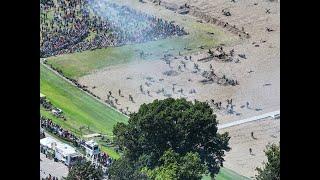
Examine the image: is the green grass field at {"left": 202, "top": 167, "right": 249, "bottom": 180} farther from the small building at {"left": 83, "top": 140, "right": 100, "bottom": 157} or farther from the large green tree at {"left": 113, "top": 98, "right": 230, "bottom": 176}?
the small building at {"left": 83, "top": 140, "right": 100, "bottom": 157}

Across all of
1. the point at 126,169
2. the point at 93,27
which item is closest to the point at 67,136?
the point at 126,169

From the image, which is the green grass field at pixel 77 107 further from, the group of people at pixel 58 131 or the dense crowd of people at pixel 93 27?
the dense crowd of people at pixel 93 27

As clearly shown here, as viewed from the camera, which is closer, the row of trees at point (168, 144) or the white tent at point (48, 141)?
the row of trees at point (168, 144)

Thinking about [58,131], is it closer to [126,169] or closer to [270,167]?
[126,169]

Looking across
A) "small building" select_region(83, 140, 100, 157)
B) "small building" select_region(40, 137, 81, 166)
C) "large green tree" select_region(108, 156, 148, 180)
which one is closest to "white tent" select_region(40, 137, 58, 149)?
"small building" select_region(40, 137, 81, 166)

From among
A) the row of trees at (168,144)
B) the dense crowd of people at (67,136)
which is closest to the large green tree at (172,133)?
the row of trees at (168,144)

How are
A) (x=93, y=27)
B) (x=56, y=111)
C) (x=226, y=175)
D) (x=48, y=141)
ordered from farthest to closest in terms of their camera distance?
(x=93, y=27) → (x=56, y=111) → (x=226, y=175) → (x=48, y=141)
